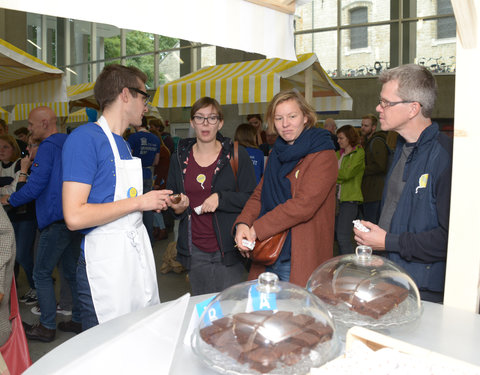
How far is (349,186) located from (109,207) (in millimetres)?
4307

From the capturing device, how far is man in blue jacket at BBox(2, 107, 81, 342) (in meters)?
3.37

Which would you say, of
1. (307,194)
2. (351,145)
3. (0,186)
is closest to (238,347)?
(307,194)

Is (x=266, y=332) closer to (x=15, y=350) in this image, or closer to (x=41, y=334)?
(x=15, y=350)

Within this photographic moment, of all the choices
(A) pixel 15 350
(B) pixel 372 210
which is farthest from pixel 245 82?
(A) pixel 15 350

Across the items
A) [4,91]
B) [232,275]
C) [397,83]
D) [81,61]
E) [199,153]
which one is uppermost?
[81,61]

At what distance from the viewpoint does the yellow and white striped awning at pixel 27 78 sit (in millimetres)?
4565

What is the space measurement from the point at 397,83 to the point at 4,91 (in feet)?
17.8

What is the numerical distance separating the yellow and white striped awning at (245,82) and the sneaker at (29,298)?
2.88 m

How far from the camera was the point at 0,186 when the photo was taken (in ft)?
15.1

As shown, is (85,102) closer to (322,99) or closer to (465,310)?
(322,99)

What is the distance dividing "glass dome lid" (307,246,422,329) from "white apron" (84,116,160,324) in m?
0.94

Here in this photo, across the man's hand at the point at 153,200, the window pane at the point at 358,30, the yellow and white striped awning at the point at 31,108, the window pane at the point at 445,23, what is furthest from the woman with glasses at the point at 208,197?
the window pane at the point at 358,30

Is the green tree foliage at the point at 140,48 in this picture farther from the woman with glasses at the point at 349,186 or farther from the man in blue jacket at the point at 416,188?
the man in blue jacket at the point at 416,188

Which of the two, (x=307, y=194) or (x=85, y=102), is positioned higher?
(x=85, y=102)
